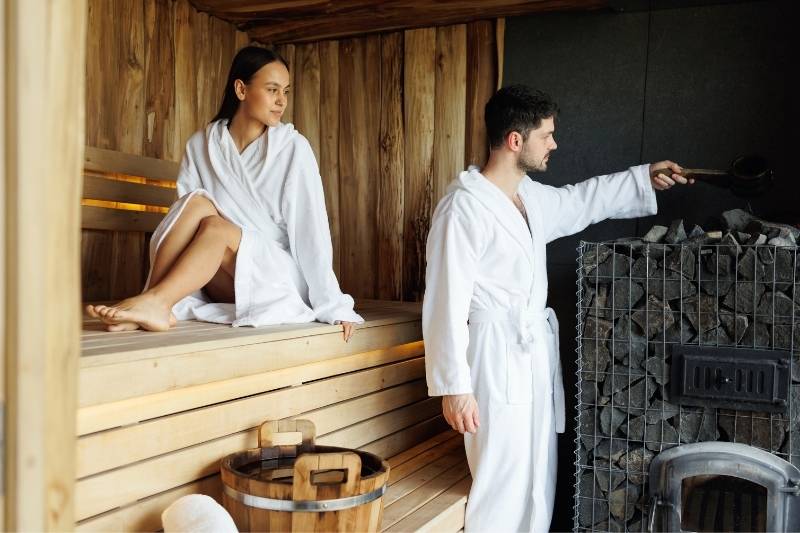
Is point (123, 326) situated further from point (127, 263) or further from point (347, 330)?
point (127, 263)

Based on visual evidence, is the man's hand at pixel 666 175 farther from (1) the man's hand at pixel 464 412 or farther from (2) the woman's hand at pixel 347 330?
(2) the woman's hand at pixel 347 330

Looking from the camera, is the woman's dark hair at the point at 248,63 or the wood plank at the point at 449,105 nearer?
the woman's dark hair at the point at 248,63

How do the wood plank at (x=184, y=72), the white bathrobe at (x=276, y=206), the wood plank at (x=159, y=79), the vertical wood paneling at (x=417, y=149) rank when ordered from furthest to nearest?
the vertical wood paneling at (x=417, y=149), the wood plank at (x=184, y=72), the wood plank at (x=159, y=79), the white bathrobe at (x=276, y=206)

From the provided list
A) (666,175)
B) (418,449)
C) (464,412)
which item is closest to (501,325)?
(464,412)

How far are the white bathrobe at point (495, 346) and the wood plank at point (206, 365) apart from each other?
0.31 meters

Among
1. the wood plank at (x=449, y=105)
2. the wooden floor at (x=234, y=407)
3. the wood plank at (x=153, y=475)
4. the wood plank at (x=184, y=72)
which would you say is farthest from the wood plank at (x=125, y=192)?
the wood plank at (x=153, y=475)

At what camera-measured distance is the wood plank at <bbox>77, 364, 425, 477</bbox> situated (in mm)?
1911

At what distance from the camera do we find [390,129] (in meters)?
3.91

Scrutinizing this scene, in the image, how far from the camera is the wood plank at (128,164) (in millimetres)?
3307

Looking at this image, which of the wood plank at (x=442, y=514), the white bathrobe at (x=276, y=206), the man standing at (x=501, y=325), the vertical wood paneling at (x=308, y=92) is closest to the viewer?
the wood plank at (x=442, y=514)

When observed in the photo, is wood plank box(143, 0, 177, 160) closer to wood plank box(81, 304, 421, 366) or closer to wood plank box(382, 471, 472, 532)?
wood plank box(81, 304, 421, 366)

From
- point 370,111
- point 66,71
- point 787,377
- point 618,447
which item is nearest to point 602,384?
point 618,447

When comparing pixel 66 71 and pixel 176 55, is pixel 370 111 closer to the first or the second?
pixel 176 55

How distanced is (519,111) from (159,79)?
1674 mm
